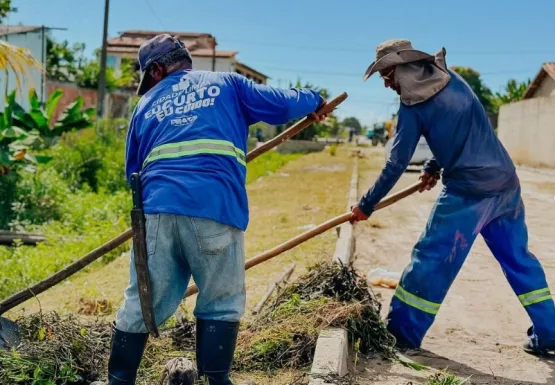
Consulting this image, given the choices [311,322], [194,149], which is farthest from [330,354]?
[194,149]

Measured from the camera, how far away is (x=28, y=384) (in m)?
3.44

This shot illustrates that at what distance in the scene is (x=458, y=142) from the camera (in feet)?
13.9

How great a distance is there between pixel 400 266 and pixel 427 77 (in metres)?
3.31

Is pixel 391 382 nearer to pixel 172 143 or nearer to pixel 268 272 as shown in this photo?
pixel 172 143

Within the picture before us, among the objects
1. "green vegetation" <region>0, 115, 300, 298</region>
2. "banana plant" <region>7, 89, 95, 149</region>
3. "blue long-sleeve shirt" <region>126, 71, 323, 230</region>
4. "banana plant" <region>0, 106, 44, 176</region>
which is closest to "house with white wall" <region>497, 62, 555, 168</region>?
"green vegetation" <region>0, 115, 300, 298</region>

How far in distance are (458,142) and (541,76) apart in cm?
2888

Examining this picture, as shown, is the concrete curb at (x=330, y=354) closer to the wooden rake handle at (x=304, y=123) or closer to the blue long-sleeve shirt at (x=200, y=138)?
the blue long-sleeve shirt at (x=200, y=138)

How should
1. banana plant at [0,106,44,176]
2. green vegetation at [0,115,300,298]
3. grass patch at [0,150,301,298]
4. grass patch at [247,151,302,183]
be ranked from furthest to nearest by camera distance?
grass patch at [247,151,302,183] → banana plant at [0,106,44,176] → green vegetation at [0,115,300,298] → grass patch at [0,150,301,298]

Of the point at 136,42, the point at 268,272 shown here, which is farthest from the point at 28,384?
the point at 136,42

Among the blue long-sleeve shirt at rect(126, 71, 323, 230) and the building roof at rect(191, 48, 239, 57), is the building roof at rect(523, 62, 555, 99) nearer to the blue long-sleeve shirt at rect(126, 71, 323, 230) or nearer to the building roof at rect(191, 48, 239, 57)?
the building roof at rect(191, 48, 239, 57)

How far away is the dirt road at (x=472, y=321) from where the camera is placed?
4.02 m

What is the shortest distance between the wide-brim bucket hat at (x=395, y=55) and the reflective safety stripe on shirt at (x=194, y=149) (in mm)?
1525

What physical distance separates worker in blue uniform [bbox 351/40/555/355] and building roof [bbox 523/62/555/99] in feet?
86.1

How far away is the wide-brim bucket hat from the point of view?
4.20m
